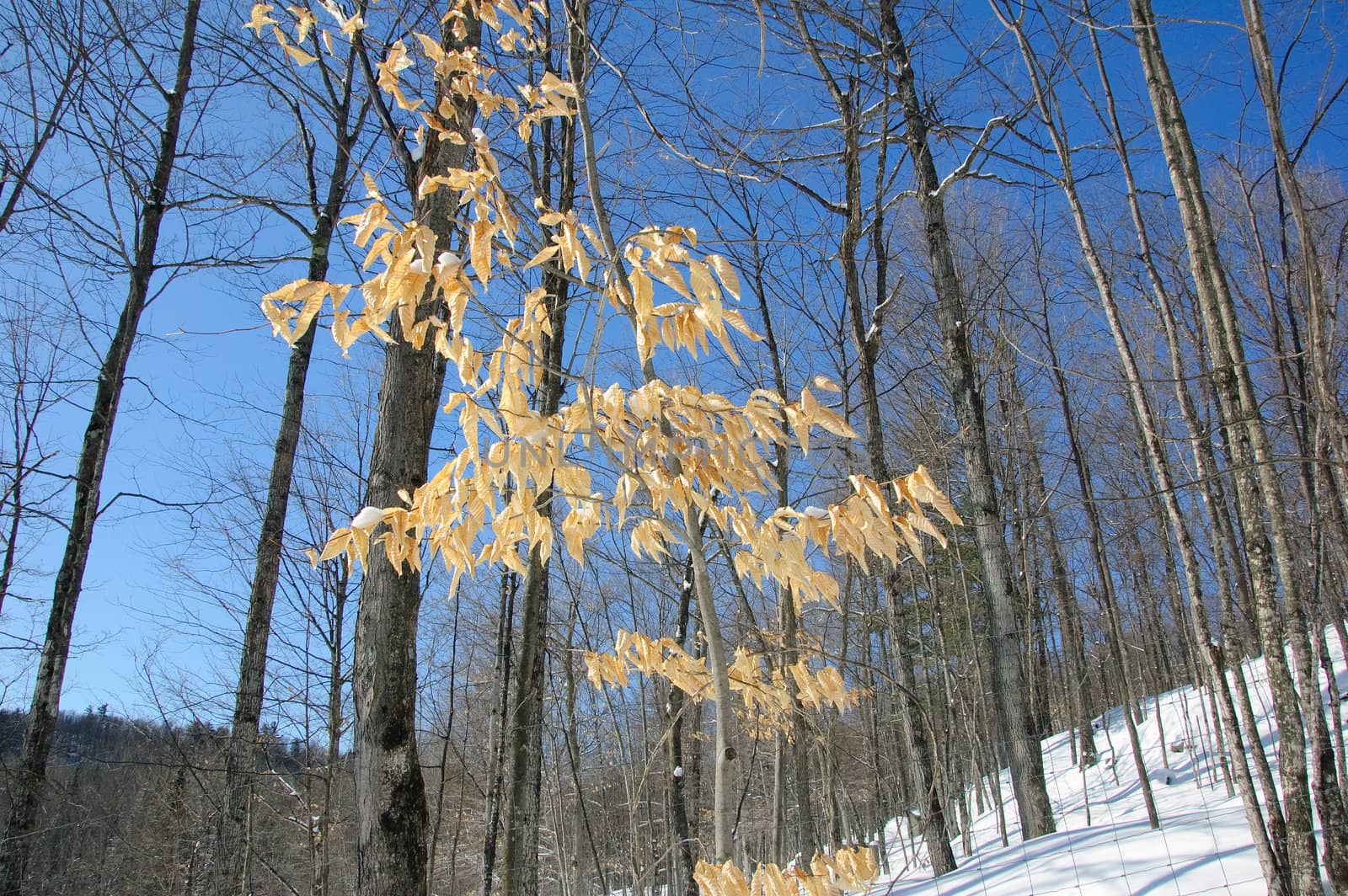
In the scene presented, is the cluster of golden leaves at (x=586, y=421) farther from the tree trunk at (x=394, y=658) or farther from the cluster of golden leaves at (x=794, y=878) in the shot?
the tree trunk at (x=394, y=658)

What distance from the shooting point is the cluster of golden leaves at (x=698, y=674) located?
2072 mm

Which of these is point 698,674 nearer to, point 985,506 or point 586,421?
point 586,421

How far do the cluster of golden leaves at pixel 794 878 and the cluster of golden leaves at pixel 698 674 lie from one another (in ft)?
1.40

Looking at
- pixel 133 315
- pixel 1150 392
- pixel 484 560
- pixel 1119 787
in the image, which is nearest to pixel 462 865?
pixel 1119 787

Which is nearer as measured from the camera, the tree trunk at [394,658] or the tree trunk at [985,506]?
the tree trunk at [394,658]

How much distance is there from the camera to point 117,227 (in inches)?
245

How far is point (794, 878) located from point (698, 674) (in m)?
0.69

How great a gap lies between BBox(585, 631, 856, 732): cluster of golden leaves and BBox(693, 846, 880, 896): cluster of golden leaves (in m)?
Result: 0.43

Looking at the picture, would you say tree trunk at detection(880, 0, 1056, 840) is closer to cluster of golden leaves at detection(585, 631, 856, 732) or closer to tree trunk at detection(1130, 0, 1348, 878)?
tree trunk at detection(1130, 0, 1348, 878)

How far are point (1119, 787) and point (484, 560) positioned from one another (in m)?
10.8

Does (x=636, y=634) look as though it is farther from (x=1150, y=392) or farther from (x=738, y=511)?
(x=1150, y=392)

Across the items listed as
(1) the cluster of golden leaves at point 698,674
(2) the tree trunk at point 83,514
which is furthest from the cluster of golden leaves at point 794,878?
(2) the tree trunk at point 83,514

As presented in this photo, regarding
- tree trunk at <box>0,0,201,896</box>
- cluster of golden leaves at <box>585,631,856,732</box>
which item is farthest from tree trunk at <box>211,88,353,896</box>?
cluster of golden leaves at <box>585,631,856,732</box>

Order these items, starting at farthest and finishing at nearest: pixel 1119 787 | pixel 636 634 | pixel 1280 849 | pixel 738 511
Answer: pixel 1119 787, pixel 1280 849, pixel 636 634, pixel 738 511
